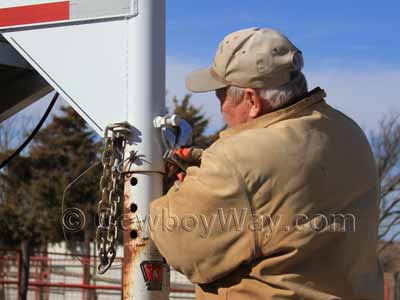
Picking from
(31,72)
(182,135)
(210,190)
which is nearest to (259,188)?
(210,190)

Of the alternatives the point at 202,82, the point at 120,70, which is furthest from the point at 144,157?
the point at 202,82

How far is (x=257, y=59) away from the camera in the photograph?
7.66 feet

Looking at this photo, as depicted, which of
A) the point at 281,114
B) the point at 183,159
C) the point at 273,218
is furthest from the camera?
the point at 183,159

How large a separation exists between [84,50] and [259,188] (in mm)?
1193

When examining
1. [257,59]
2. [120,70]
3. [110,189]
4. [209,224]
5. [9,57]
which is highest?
[9,57]

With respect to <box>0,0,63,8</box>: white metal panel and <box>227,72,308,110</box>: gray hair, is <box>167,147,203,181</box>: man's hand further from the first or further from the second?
<box>0,0,63,8</box>: white metal panel

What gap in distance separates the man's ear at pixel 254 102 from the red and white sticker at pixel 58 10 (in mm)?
831

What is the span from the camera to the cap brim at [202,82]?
249 cm

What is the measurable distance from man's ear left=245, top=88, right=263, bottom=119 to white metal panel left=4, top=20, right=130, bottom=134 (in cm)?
74

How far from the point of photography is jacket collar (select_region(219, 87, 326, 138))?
A: 233 centimetres

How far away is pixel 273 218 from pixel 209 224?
19 centimetres

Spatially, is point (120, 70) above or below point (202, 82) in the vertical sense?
above

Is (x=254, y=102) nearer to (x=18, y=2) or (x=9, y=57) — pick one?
(x=18, y=2)

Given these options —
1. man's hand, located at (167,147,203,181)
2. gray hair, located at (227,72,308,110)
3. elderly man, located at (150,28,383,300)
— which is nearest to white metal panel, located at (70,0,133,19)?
man's hand, located at (167,147,203,181)
